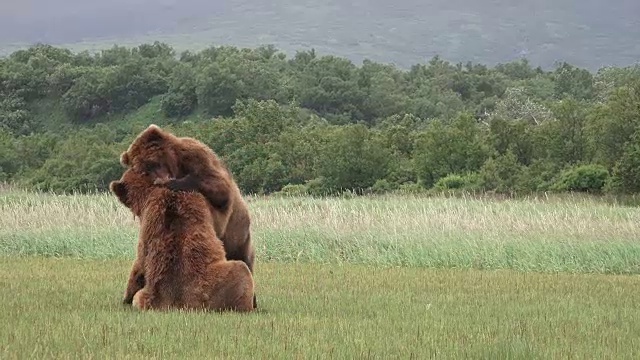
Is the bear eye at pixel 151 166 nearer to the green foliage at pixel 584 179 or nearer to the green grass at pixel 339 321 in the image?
the green grass at pixel 339 321

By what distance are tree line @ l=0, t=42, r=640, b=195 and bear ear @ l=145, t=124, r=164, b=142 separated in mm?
39104

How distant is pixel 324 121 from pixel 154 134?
73.9 m

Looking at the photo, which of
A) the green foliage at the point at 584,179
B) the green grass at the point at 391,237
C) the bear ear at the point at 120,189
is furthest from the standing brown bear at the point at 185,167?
the green foliage at the point at 584,179

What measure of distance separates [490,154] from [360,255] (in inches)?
1607

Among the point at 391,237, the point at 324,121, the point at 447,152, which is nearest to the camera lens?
the point at 391,237

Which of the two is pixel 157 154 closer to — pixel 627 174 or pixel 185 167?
pixel 185 167

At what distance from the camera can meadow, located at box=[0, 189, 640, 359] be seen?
6.37m

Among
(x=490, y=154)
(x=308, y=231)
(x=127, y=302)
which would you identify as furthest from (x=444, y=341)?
(x=490, y=154)

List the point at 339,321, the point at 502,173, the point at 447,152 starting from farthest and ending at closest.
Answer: the point at 447,152 → the point at 502,173 → the point at 339,321

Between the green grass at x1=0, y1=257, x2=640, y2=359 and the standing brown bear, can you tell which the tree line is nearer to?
the green grass at x1=0, y1=257, x2=640, y2=359

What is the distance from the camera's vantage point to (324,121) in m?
81.9

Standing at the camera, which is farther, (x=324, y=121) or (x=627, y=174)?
(x=324, y=121)

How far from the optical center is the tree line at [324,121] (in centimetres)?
5394

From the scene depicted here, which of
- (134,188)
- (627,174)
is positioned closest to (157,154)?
(134,188)
